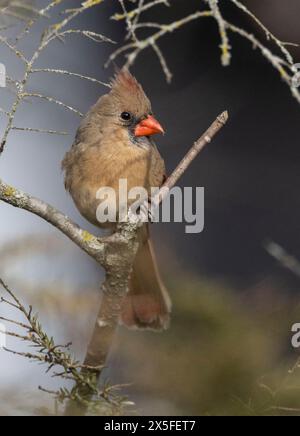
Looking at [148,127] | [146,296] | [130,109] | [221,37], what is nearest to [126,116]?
[130,109]

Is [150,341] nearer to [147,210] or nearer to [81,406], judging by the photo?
[147,210]

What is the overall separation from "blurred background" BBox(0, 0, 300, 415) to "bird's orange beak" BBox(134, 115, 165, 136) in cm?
42

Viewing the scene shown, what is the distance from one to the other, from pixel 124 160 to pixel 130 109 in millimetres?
269

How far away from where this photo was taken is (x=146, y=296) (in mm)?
3531

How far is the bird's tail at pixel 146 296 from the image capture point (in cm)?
312

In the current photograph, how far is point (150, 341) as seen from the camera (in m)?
Answer: 2.62

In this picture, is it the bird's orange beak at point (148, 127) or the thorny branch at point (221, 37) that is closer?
the thorny branch at point (221, 37)

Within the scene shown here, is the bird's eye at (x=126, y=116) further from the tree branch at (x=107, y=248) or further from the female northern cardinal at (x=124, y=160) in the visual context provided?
the tree branch at (x=107, y=248)

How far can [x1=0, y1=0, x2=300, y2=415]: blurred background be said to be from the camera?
236cm

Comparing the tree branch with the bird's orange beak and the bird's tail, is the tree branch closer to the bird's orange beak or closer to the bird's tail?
the bird's tail

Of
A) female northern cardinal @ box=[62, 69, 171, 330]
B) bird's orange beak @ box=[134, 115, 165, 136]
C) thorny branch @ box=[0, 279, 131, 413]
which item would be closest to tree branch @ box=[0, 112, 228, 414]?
thorny branch @ box=[0, 279, 131, 413]

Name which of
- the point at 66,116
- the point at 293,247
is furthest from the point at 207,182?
the point at 66,116

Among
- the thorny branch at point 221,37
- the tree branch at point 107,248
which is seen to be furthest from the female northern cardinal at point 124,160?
the thorny branch at point 221,37

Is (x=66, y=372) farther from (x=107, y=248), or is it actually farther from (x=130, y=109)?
(x=130, y=109)
